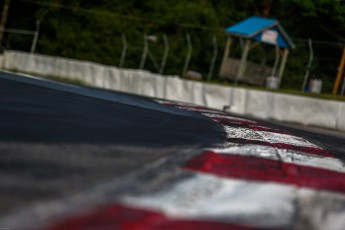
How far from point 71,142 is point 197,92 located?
54.9ft

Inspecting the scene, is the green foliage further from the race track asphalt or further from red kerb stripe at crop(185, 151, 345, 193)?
red kerb stripe at crop(185, 151, 345, 193)

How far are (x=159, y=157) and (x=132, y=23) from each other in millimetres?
41560

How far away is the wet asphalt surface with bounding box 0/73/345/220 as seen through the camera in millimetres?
3127

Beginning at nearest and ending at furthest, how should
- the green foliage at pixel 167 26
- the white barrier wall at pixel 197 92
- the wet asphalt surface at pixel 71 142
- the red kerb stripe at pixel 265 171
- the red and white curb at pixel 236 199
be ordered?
1. the red and white curb at pixel 236 199
2. the wet asphalt surface at pixel 71 142
3. the red kerb stripe at pixel 265 171
4. the white barrier wall at pixel 197 92
5. the green foliage at pixel 167 26

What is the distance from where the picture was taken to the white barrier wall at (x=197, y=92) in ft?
55.1

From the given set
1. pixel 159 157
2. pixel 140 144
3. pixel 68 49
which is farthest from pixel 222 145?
pixel 68 49

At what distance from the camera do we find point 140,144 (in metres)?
4.95

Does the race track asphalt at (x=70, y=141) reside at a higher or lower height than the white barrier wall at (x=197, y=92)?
higher

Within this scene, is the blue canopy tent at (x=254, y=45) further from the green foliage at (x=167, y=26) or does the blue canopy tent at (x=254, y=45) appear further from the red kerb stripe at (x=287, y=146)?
the red kerb stripe at (x=287, y=146)

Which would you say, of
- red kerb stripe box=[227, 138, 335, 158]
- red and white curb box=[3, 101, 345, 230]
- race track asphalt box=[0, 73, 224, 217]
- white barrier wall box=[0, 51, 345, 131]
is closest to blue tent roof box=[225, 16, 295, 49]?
white barrier wall box=[0, 51, 345, 131]

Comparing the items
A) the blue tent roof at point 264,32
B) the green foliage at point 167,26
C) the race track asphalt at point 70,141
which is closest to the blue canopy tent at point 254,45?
the blue tent roof at point 264,32

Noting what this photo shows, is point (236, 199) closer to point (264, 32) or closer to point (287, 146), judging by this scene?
point (287, 146)

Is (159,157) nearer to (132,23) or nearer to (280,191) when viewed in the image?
(280,191)

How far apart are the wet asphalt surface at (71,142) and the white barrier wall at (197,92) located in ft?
30.3
